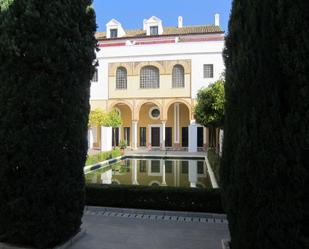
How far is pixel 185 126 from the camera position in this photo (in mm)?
34750

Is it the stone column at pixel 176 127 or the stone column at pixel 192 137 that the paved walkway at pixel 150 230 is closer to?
the stone column at pixel 192 137

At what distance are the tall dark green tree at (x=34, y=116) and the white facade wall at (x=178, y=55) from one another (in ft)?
91.0

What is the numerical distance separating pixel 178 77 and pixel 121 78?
6.35 meters

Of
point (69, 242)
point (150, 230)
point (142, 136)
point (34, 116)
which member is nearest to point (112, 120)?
point (142, 136)

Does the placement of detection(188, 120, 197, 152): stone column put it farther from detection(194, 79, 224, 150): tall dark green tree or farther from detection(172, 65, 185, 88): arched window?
detection(194, 79, 224, 150): tall dark green tree

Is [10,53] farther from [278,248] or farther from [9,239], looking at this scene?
[278,248]

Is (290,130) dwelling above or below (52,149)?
above

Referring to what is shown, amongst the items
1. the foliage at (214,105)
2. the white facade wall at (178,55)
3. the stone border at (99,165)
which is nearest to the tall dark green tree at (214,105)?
the foliage at (214,105)

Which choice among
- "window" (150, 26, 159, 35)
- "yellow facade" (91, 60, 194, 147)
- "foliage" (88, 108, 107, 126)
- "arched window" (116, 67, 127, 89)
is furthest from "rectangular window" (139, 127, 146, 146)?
"window" (150, 26, 159, 35)

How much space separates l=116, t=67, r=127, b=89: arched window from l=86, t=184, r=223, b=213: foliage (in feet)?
86.6

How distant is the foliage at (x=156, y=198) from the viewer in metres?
7.27

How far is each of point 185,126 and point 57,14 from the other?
3079 cm

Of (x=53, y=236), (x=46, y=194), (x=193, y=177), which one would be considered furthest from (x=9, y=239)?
(x=193, y=177)

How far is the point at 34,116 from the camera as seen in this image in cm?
434
